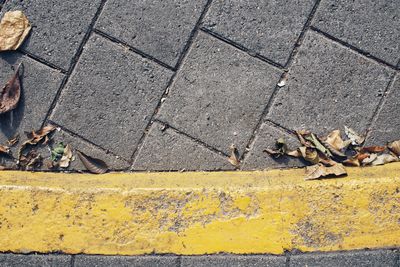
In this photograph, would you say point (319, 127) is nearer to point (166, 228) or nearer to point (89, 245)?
point (166, 228)

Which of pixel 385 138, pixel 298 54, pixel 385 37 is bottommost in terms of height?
pixel 385 138

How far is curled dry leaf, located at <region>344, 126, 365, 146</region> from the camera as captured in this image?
2699 millimetres

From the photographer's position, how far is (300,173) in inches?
106

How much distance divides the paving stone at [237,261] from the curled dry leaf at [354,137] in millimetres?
739

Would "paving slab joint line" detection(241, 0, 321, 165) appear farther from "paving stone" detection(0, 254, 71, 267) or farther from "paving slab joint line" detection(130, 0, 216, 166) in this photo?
"paving stone" detection(0, 254, 71, 267)

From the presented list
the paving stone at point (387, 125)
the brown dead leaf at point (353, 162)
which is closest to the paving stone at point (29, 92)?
the brown dead leaf at point (353, 162)

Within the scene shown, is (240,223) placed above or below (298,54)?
below

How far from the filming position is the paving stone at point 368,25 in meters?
2.72

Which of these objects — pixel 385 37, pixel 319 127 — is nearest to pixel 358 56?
pixel 385 37

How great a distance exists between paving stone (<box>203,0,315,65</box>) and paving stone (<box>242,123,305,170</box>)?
0.40 metres

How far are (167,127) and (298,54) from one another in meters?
0.83

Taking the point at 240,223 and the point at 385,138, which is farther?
the point at 385,138

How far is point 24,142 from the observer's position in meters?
2.71

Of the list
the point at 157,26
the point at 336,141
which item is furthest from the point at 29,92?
the point at 336,141
